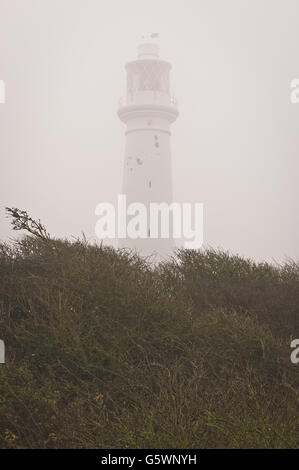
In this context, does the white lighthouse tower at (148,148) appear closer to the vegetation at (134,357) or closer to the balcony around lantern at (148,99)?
the balcony around lantern at (148,99)

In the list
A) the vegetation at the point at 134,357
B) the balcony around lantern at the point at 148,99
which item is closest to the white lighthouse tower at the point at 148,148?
the balcony around lantern at the point at 148,99

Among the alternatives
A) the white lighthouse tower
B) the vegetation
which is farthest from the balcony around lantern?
the vegetation

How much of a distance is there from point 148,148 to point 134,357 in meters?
21.4

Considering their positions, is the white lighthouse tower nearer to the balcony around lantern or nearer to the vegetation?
the balcony around lantern

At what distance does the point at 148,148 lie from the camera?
2620cm

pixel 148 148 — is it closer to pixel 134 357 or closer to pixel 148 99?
pixel 148 99

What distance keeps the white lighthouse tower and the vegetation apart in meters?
18.1

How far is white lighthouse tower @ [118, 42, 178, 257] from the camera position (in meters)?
25.9

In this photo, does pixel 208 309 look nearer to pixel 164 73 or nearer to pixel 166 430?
→ pixel 166 430

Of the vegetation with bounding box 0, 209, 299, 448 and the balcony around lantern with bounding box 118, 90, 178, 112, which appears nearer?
the vegetation with bounding box 0, 209, 299, 448

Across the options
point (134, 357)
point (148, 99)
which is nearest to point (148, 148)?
point (148, 99)

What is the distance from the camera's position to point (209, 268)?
8.68 metres

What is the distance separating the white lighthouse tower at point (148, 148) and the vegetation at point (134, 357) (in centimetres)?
1807

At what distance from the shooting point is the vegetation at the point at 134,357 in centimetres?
415
